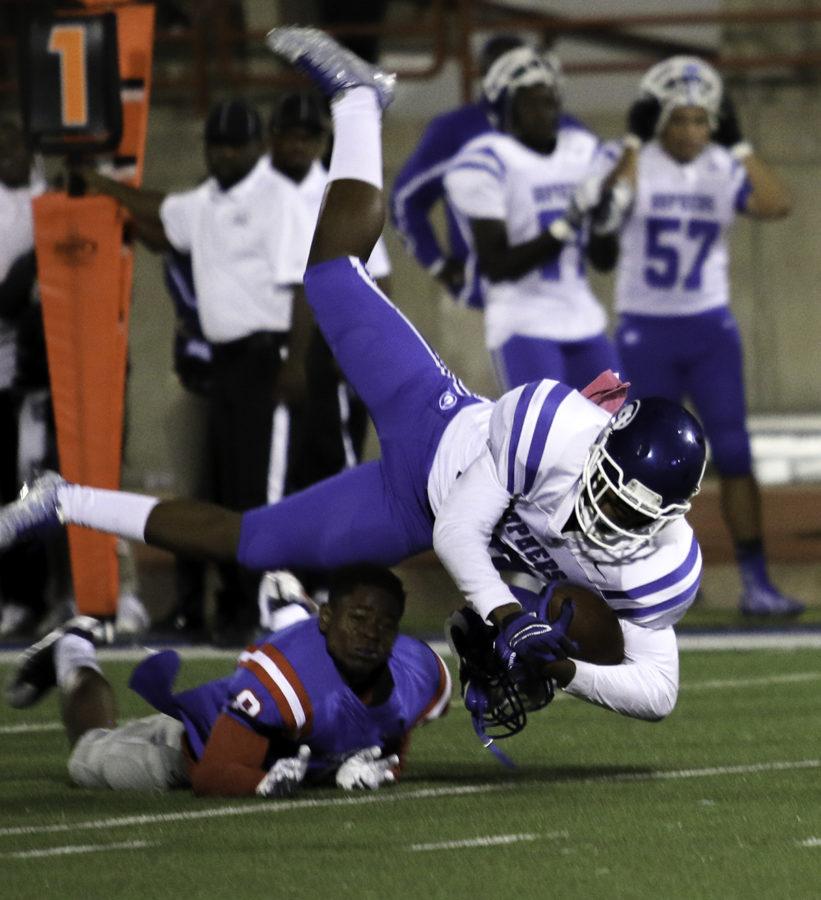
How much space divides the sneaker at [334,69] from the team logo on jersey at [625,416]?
1.65 metres

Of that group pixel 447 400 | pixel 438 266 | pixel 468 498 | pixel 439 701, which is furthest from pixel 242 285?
pixel 468 498

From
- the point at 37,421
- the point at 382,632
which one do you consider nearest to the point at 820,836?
the point at 382,632

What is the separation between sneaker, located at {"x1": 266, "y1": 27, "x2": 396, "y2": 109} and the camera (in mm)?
5652

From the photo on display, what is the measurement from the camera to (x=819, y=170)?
12117mm

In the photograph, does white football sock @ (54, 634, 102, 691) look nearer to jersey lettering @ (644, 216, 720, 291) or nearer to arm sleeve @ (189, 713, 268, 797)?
arm sleeve @ (189, 713, 268, 797)

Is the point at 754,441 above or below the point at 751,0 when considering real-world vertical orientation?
below

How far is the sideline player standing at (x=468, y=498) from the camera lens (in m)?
4.19

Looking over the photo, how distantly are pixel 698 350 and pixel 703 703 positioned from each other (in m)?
2.37

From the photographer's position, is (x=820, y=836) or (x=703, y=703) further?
(x=703, y=703)

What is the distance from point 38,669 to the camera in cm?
504

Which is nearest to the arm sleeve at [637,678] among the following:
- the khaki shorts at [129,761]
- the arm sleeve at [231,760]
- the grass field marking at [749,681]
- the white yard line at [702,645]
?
the arm sleeve at [231,760]

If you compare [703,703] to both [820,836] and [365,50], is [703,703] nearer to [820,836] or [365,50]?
[820,836]

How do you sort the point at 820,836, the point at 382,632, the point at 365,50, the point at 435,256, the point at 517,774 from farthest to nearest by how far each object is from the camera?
the point at 365,50 → the point at 435,256 → the point at 517,774 → the point at 382,632 → the point at 820,836

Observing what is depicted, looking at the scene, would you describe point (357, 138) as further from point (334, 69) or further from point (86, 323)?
point (86, 323)
